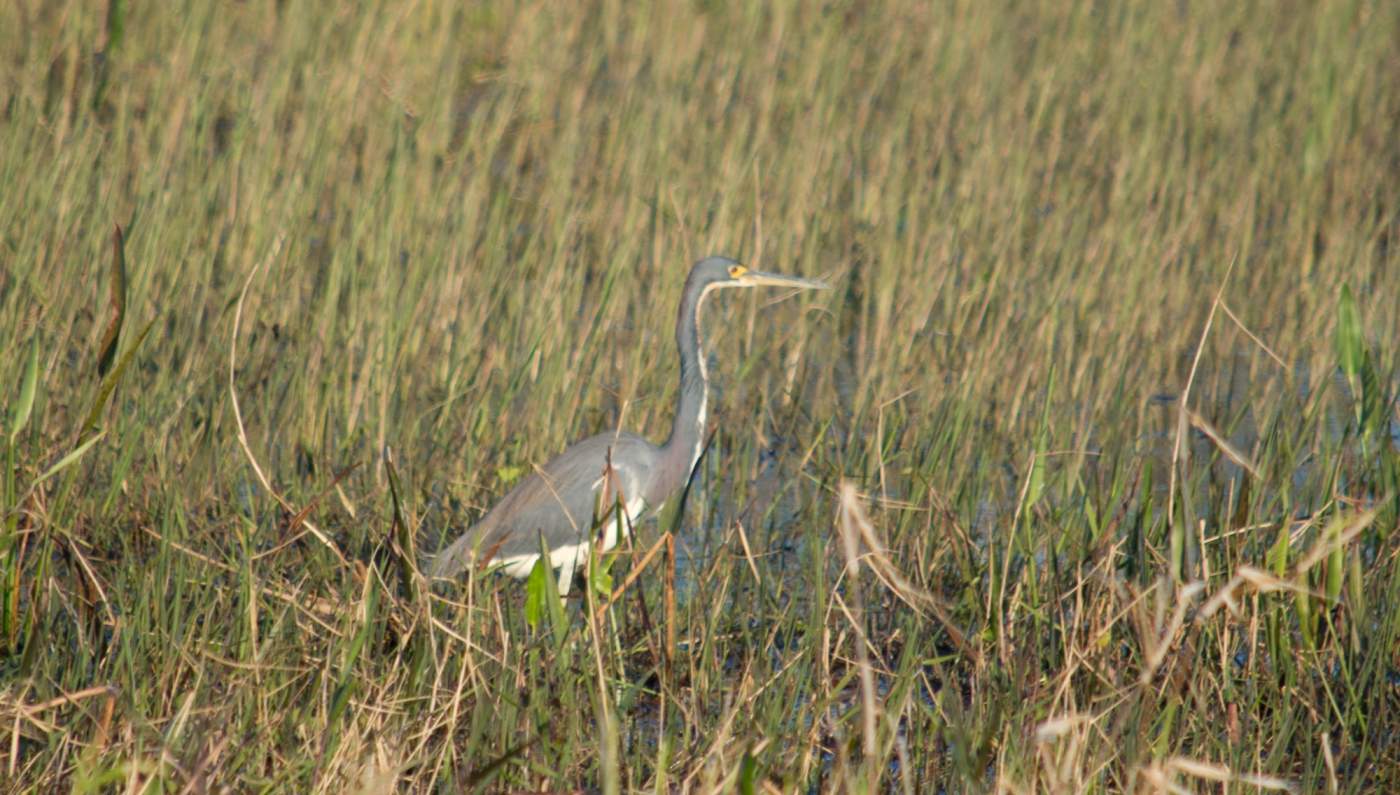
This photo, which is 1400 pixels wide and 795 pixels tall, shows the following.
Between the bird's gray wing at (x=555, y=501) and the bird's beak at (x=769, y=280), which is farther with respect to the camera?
the bird's beak at (x=769, y=280)

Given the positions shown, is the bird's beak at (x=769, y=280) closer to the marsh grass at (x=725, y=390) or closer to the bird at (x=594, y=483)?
the bird at (x=594, y=483)

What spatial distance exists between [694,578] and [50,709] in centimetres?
126

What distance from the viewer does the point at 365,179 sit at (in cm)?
584

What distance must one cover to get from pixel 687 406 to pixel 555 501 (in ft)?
1.42

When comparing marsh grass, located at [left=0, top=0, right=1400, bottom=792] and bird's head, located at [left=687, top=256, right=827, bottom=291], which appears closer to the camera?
marsh grass, located at [left=0, top=0, right=1400, bottom=792]

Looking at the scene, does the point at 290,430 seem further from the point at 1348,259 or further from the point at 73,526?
the point at 1348,259

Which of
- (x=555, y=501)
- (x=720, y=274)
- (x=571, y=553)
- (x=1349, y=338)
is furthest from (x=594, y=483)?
(x=1349, y=338)

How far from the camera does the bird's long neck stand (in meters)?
4.18

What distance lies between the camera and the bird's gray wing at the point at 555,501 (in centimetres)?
383

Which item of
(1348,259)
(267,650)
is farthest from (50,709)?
(1348,259)

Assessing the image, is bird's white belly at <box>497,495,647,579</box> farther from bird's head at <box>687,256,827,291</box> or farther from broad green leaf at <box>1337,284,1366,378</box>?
broad green leaf at <box>1337,284,1366,378</box>

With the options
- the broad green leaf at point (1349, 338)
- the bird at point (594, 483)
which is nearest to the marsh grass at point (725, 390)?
the broad green leaf at point (1349, 338)

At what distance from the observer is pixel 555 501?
13.2 ft

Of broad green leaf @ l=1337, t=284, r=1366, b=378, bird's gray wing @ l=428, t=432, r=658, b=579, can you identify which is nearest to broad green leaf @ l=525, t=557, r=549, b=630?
bird's gray wing @ l=428, t=432, r=658, b=579
